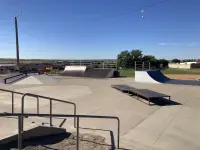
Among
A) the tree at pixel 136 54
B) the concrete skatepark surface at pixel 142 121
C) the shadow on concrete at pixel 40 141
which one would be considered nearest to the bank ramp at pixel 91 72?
the concrete skatepark surface at pixel 142 121

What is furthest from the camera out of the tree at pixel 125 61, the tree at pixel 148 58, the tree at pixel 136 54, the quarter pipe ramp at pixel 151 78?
the tree at pixel 148 58

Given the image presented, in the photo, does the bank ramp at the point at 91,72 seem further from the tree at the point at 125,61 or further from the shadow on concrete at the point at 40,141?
the shadow on concrete at the point at 40,141

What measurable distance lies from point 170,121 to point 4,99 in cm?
768

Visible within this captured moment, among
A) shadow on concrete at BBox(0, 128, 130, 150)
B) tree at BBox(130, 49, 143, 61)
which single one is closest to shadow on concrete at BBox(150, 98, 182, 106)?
shadow on concrete at BBox(0, 128, 130, 150)

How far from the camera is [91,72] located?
1047 inches

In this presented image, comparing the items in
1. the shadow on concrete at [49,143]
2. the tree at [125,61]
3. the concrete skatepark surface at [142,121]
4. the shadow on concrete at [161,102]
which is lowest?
the concrete skatepark surface at [142,121]

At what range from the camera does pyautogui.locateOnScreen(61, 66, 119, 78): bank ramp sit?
84.0ft

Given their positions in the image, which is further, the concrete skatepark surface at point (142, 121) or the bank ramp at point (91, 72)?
the bank ramp at point (91, 72)

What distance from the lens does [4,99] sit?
11.2 metres

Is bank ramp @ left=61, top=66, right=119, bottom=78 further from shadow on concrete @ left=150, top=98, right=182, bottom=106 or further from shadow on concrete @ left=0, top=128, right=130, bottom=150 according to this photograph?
shadow on concrete @ left=0, top=128, right=130, bottom=150

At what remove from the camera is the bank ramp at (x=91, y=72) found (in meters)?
25.6

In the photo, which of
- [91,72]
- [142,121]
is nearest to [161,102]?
[142,121]

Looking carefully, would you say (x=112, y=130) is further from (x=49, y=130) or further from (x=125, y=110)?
(x=125, y=110)

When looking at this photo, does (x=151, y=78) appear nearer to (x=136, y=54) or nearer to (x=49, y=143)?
(x=49, y=143)
